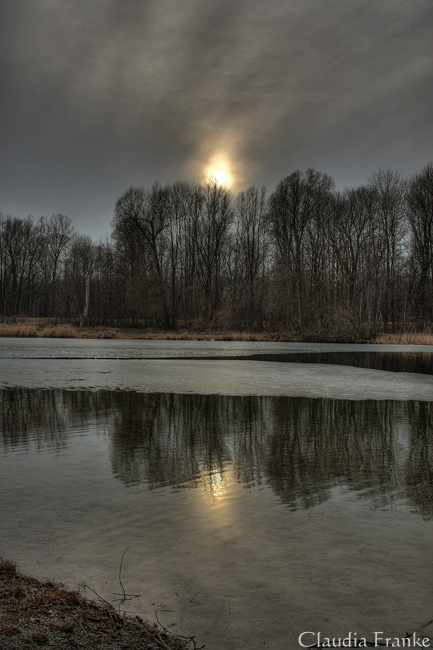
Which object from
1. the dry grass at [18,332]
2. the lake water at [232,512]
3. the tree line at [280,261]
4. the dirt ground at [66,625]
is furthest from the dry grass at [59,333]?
the dirt ground at [66,625]

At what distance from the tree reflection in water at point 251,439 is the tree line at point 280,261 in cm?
2583

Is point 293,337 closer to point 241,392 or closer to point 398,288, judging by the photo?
point 398,288

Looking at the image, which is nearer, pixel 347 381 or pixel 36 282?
pixel 347 381

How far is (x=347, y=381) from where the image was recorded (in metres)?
10.9

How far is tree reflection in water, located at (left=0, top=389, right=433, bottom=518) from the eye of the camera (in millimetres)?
3725

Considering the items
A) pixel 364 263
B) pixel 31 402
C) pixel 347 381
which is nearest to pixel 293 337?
pixel 364 263

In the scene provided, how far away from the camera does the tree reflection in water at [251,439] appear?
12.2ft

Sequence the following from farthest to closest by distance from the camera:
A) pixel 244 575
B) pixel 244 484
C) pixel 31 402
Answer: pixel 31 402
pixel 244 484
pixel 244 575

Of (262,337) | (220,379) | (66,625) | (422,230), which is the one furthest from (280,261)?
(66,625)

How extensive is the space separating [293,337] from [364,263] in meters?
11.2

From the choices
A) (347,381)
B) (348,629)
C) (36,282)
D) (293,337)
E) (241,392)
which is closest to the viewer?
(348,629)

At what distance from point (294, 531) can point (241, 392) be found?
6.19 meters

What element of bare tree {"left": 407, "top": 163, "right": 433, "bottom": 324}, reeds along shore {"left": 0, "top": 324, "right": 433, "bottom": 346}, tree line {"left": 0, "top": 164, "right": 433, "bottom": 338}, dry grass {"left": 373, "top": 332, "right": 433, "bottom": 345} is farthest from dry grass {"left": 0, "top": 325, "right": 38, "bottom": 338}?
bare tree {"left": 407, "top": 163, "right": 433, "bottom": 324}

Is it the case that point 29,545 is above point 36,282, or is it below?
below
